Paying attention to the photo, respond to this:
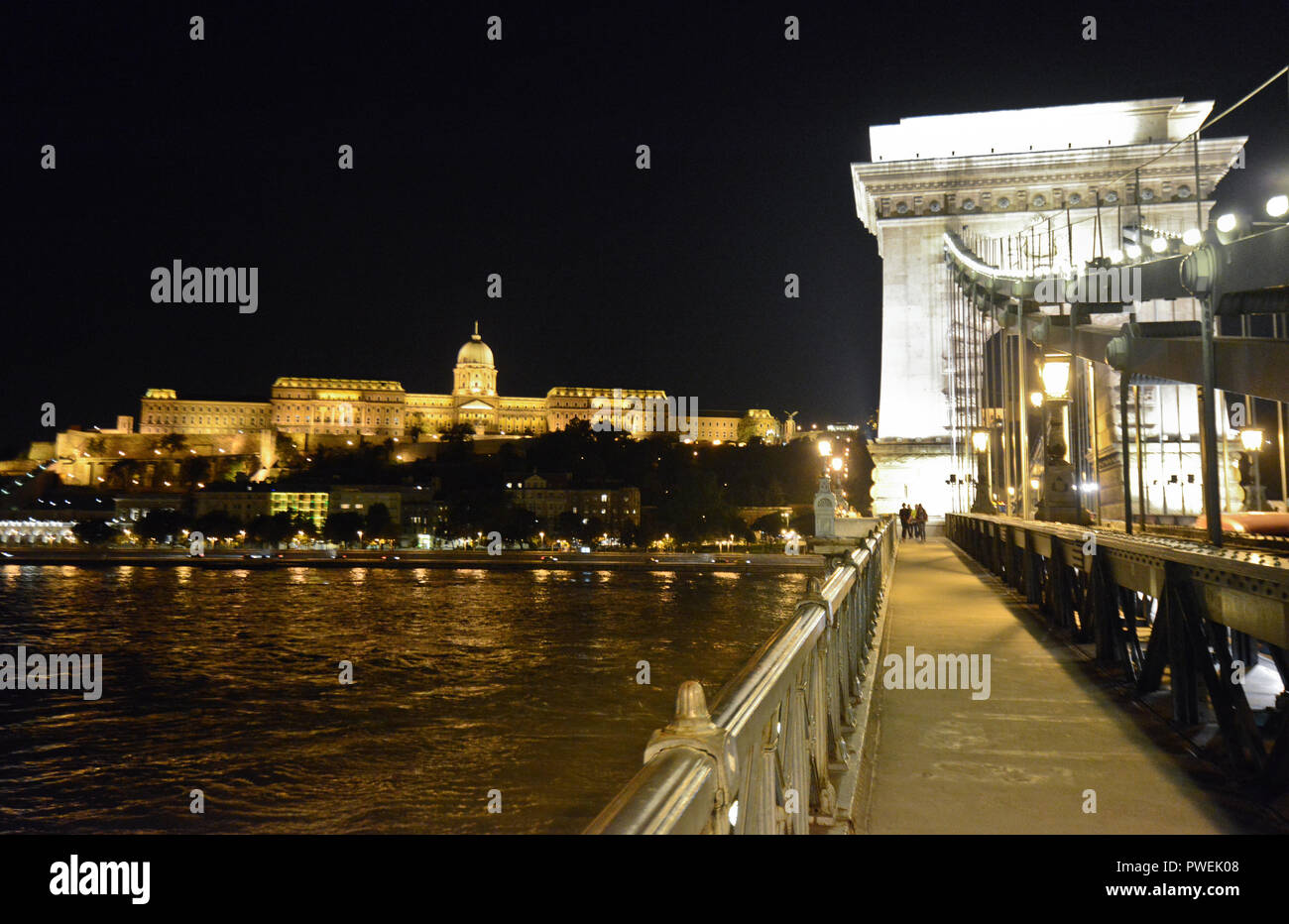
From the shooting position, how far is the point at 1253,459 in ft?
48.9

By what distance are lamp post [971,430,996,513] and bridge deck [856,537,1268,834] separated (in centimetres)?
1560

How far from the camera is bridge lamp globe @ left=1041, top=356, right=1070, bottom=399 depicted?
12266 millimetres

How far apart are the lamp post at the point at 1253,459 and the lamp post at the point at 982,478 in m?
7.08

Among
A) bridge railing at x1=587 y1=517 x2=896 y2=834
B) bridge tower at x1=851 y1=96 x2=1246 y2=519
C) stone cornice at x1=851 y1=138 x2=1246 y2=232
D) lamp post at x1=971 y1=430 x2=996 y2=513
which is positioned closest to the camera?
bridge railing at x1=587 y1=517 x2=896 y2=834

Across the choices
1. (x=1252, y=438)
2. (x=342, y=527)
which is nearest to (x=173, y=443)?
(x=342, y=527)

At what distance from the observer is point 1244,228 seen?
7.34 metres

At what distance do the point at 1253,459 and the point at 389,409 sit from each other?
13140cm

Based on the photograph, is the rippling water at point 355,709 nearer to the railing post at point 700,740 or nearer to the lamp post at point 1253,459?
the lamp post at point 1253,459

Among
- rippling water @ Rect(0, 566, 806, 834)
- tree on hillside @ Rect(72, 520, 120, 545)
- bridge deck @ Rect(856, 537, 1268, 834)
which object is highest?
bridge deck @ Rect(856, 537, 1268, 834)

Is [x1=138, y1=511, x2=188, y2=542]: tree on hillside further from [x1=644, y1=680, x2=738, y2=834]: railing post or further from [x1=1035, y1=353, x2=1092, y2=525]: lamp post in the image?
[x1=644, y1=680, x2=738, y2=834]: railing post

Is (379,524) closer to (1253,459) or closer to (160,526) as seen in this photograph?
(160,526)

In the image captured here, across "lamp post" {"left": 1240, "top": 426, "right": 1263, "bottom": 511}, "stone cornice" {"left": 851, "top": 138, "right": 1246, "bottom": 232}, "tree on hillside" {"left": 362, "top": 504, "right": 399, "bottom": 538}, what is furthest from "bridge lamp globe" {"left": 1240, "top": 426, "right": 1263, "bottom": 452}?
"tree on hillside" {"left": 362, "top": 504, "right": 399, "bottom": 538}
